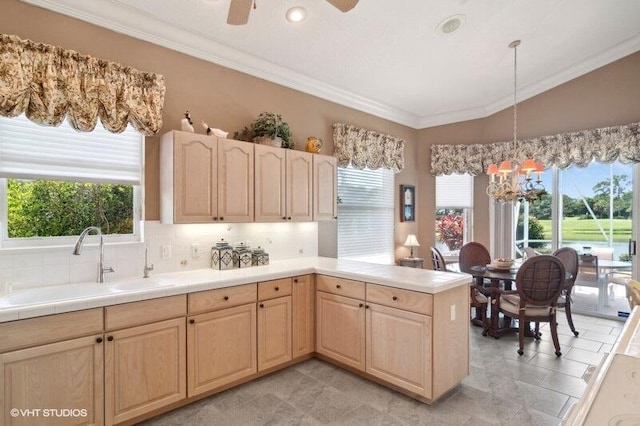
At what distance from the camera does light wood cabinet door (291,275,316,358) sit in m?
3.26

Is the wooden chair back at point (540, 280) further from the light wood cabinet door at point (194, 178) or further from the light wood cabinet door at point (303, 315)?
the light wood cabinet door at point (194, 178)

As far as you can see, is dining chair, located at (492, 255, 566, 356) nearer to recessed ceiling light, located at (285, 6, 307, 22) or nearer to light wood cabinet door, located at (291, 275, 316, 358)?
light wood cabinet door, located at (291, 275, 316, 358)

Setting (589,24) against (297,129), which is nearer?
(589,24)

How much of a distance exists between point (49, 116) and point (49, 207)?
0.73 metres

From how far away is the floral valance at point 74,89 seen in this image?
7.46 ft

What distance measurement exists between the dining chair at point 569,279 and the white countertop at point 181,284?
6.56ft

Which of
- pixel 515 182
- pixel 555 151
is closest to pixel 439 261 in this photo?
pixel 515 182

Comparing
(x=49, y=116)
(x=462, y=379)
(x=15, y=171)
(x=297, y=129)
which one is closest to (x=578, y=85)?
(x=297, y=129)

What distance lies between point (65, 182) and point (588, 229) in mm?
6363

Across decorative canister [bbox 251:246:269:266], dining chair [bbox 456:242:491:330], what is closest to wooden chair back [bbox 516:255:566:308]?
dining chair [bbox 456:242:491:330]

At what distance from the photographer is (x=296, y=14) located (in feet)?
10.1

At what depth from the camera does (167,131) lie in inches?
123

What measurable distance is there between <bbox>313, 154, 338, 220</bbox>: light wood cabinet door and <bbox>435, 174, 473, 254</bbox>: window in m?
2.61

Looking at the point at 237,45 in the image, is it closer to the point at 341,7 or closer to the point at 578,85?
the point at 341,7
